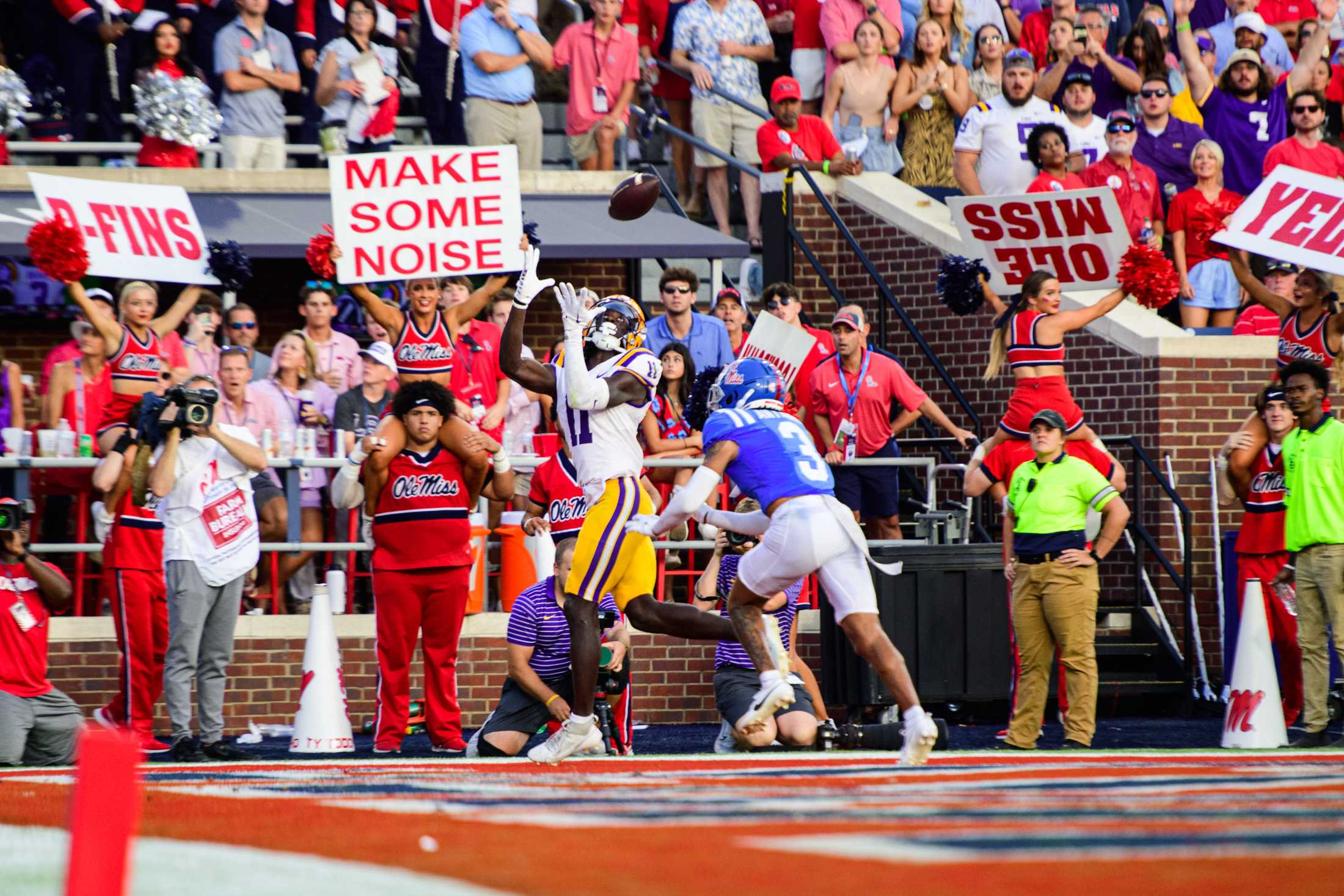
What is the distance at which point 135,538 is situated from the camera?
36.2ft

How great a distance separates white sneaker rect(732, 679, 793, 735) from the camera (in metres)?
8.34

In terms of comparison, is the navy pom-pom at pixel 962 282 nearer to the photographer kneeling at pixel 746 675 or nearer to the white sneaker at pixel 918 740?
the photographer kneeling at pixel 746 675

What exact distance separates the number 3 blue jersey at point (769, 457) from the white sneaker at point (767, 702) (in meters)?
0.81

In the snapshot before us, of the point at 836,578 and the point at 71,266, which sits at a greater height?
the point at 71,266

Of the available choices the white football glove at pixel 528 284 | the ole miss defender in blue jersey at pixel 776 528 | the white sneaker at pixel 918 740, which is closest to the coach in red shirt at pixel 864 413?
the white football glove at pixel 528 284

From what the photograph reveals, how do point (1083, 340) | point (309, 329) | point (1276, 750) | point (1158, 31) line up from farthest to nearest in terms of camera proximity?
point (1158, 31)
point (1083, 340)
point (309, 329)
point (1276, 750)

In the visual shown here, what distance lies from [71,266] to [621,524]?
184 inches

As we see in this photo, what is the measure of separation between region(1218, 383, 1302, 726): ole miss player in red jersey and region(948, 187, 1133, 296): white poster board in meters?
1.91

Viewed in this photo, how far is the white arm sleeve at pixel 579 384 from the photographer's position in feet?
30.6

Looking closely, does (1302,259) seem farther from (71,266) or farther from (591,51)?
(71,266)

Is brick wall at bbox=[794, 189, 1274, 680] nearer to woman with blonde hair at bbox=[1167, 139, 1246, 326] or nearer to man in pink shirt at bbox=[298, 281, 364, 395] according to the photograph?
woman with blonde hair at bbox=[1167, 139, 1246, 326]

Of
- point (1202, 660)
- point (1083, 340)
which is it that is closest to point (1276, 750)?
point (1202, 660)

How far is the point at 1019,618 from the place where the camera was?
11297 millimetres

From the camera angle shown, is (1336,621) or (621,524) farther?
(1336,621)
